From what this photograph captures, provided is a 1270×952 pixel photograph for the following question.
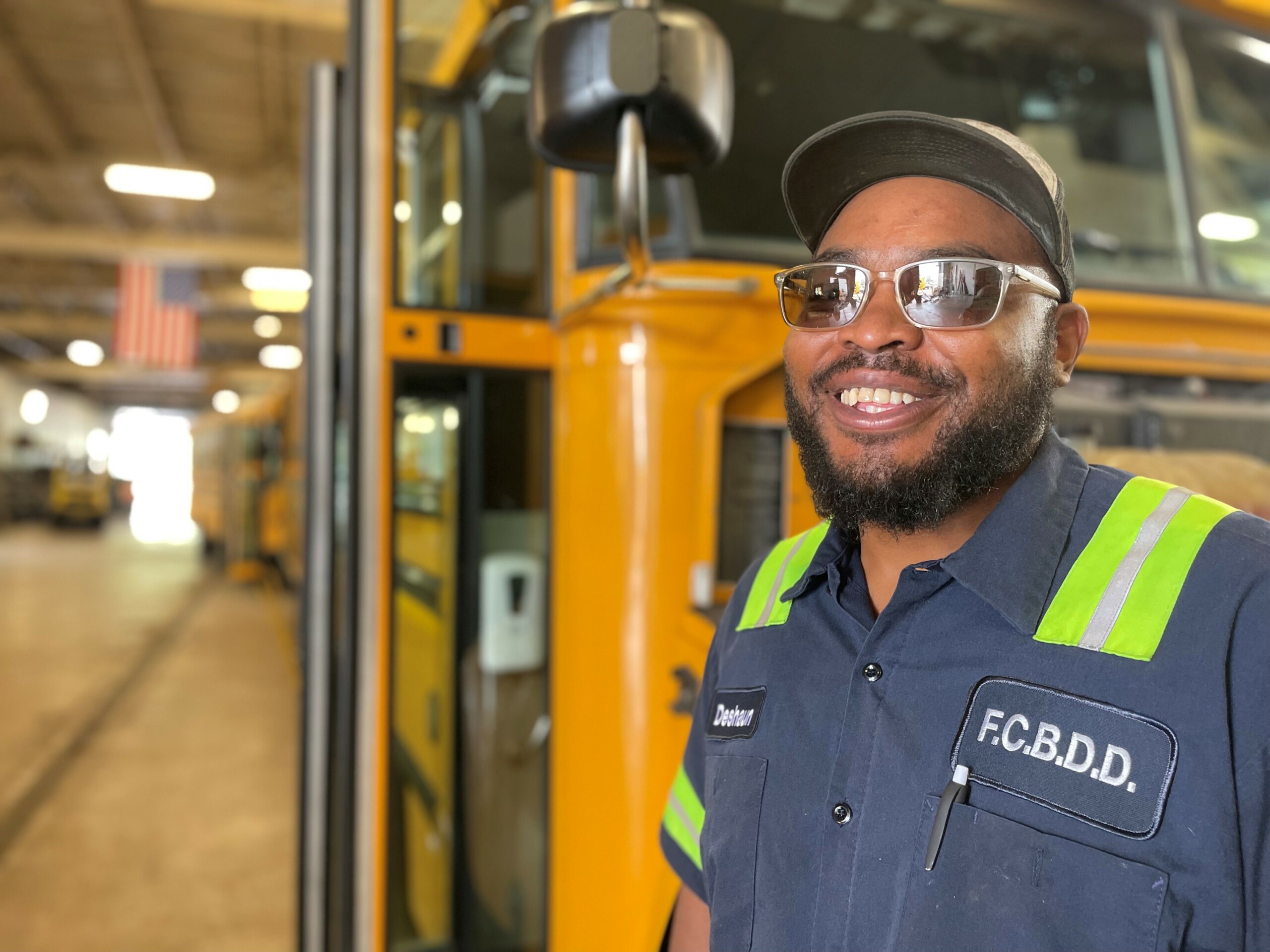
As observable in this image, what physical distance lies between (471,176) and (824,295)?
1440 mm

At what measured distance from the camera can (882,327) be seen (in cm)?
98

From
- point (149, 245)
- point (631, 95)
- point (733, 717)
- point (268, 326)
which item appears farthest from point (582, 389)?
point (268, 326)

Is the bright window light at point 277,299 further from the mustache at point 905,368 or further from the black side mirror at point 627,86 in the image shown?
the mustache at point 905,368

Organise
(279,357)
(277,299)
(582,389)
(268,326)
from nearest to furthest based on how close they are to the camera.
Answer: (582,389) → (277,299) → (268,326) → (279,357)

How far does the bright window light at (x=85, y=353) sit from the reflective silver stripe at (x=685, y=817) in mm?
25699

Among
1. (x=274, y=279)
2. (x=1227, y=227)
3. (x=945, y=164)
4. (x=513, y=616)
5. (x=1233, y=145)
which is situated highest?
(x=274, y=279)

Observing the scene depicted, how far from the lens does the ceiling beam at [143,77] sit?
24.9 feet

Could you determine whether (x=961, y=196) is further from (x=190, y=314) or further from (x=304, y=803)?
(x=190, y=314)

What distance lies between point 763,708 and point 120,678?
6808mm

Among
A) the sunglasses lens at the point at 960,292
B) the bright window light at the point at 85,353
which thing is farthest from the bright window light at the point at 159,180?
the bright window light at the point at 85,353

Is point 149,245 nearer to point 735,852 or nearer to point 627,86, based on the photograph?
point 627,86

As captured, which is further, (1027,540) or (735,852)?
(735,852)

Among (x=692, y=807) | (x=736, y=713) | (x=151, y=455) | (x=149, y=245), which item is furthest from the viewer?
(x=151, y=455)

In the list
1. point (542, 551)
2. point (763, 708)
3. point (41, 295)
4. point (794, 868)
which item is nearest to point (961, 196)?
point (763, 708)
